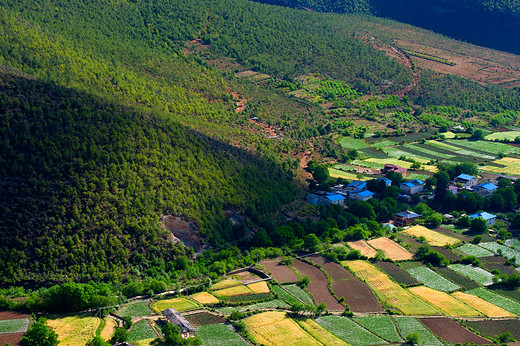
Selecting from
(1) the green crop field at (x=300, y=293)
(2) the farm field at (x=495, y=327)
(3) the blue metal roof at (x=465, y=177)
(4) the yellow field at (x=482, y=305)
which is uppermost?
(3) the blue metal roof at (x=465, y=177)

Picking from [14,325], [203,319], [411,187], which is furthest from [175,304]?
[411,187]

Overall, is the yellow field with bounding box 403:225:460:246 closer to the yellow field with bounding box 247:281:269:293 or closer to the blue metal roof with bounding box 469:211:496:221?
the blue metal roof with bounding box 469:211:496:221

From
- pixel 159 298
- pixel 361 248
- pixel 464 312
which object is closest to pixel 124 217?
pixel 159 298

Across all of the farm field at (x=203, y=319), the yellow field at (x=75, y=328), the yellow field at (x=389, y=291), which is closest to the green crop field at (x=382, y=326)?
the yellow field at (x=389, y=291)

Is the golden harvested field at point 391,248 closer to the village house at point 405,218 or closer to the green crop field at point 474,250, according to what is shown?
the green crop field at point 474,250

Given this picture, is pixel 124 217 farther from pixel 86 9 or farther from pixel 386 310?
pixel 86 9
